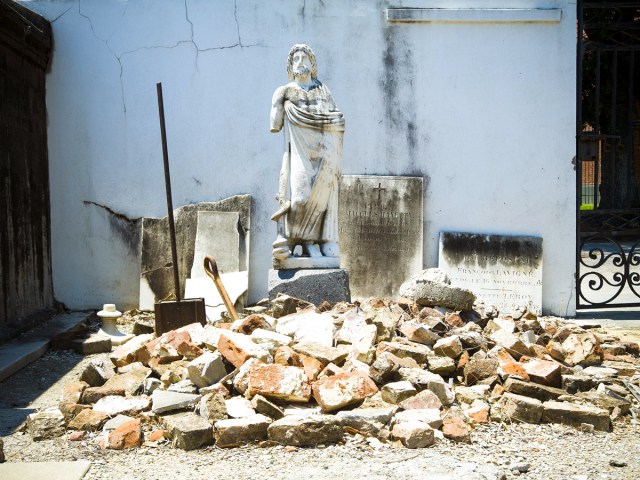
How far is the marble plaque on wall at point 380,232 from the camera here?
8.07 m

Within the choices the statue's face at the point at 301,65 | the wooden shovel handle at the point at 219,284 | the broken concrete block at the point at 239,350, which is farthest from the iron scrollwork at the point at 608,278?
the broken concrete block at the point at 239,350

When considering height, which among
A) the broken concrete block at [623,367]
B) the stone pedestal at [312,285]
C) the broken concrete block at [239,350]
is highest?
the stone pedestal at [312,285]

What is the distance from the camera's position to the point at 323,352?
14.9ft

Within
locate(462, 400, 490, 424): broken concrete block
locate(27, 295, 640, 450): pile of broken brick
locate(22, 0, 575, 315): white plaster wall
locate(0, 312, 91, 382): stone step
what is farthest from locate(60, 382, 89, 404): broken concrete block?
locate(22, 0, 575, 315): white plaster wall

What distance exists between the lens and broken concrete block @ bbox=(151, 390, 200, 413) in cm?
409

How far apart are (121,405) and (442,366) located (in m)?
1.98

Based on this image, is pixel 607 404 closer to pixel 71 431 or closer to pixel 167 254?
pixel 71 431

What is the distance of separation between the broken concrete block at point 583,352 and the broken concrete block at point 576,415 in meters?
1.11

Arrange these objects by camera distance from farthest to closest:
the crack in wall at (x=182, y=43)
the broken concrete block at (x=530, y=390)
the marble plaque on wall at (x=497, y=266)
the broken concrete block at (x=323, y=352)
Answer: the crack in wall at (x=182, y=43) < the marble plaque on wall at (x=497, y=266) < the broken concrete block at (x=323, y=352) < the broken concrete block at (x=530, y=390)

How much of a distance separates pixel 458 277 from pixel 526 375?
362 centimetres

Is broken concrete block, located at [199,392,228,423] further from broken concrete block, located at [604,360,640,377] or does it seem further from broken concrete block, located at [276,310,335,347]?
broken concrete block, located at [604,360,640,377]

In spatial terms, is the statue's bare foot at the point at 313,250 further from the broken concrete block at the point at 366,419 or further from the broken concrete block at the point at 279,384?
the broken concrete block at the point at 366,419

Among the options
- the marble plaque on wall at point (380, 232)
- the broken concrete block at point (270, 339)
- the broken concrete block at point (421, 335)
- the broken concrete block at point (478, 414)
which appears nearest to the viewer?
the broken concrete block at point (478, 414)

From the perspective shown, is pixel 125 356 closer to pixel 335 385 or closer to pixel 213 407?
pixel 213 407
